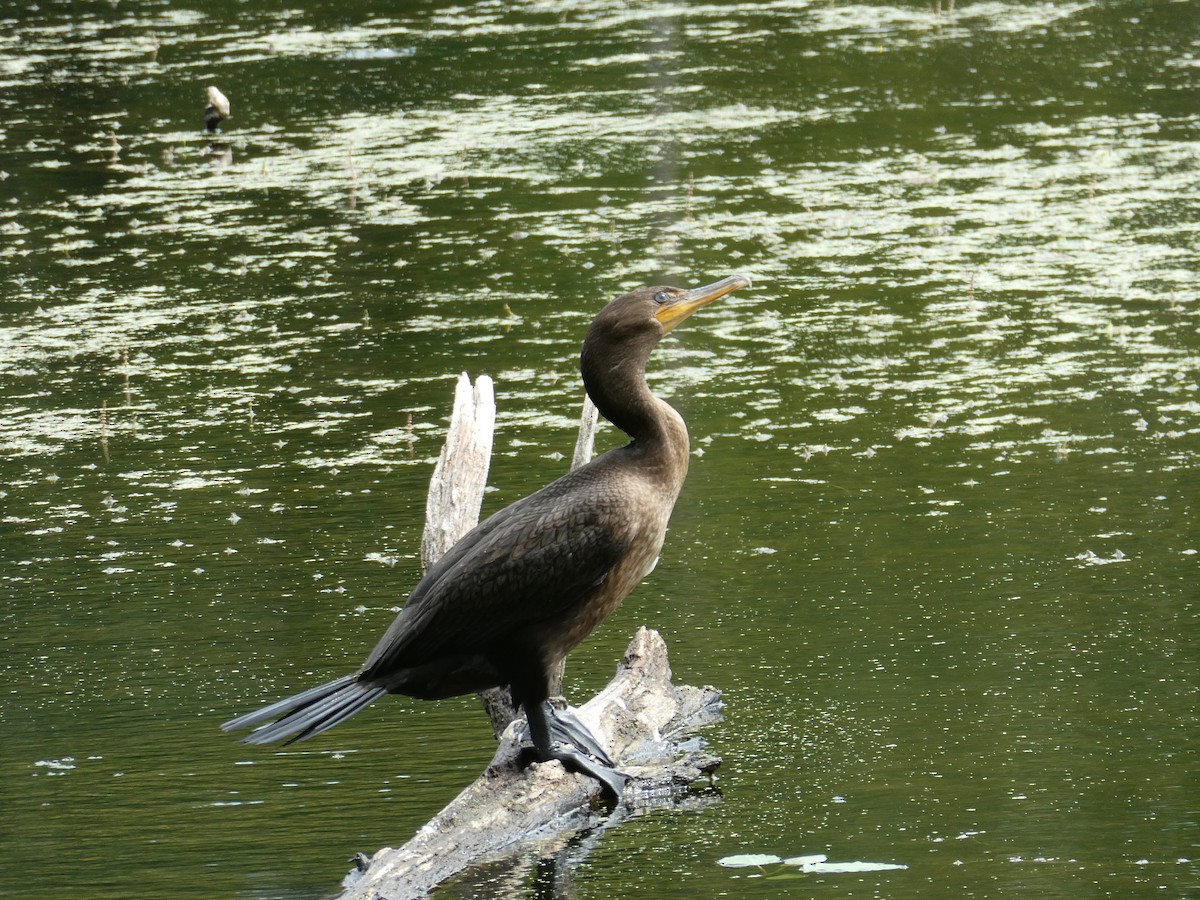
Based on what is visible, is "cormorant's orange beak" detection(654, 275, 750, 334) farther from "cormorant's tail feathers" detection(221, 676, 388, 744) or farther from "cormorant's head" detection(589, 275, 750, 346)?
"cormorant's tail feathers" detection(221, 676, 388, 744)

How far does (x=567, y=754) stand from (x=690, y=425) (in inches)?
165

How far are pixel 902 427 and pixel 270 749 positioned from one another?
393 centimetres

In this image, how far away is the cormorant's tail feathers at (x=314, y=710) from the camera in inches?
202

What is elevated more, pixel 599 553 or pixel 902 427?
pixel 599 553

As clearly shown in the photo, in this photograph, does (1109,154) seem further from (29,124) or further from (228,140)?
(29,124)

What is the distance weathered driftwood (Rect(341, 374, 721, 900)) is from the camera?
16.6ft

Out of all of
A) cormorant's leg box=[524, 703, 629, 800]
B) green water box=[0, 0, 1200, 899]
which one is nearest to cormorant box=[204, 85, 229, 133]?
green water box=[0, 0, 1200, 899]

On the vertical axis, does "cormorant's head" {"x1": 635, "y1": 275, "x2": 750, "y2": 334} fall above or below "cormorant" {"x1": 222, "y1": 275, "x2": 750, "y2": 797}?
above

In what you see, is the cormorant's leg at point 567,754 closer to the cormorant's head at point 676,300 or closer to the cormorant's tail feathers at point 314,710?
the cormorant's tail feathers at point 314,710

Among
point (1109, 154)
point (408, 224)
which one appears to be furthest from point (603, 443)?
point (1109, 154)

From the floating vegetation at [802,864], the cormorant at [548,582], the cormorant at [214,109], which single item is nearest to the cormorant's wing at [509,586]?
the cormorant at [548,582]

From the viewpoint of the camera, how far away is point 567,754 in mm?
5406

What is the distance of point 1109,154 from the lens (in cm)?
1418

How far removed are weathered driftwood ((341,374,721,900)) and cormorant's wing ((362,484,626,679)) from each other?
380 millimetres
